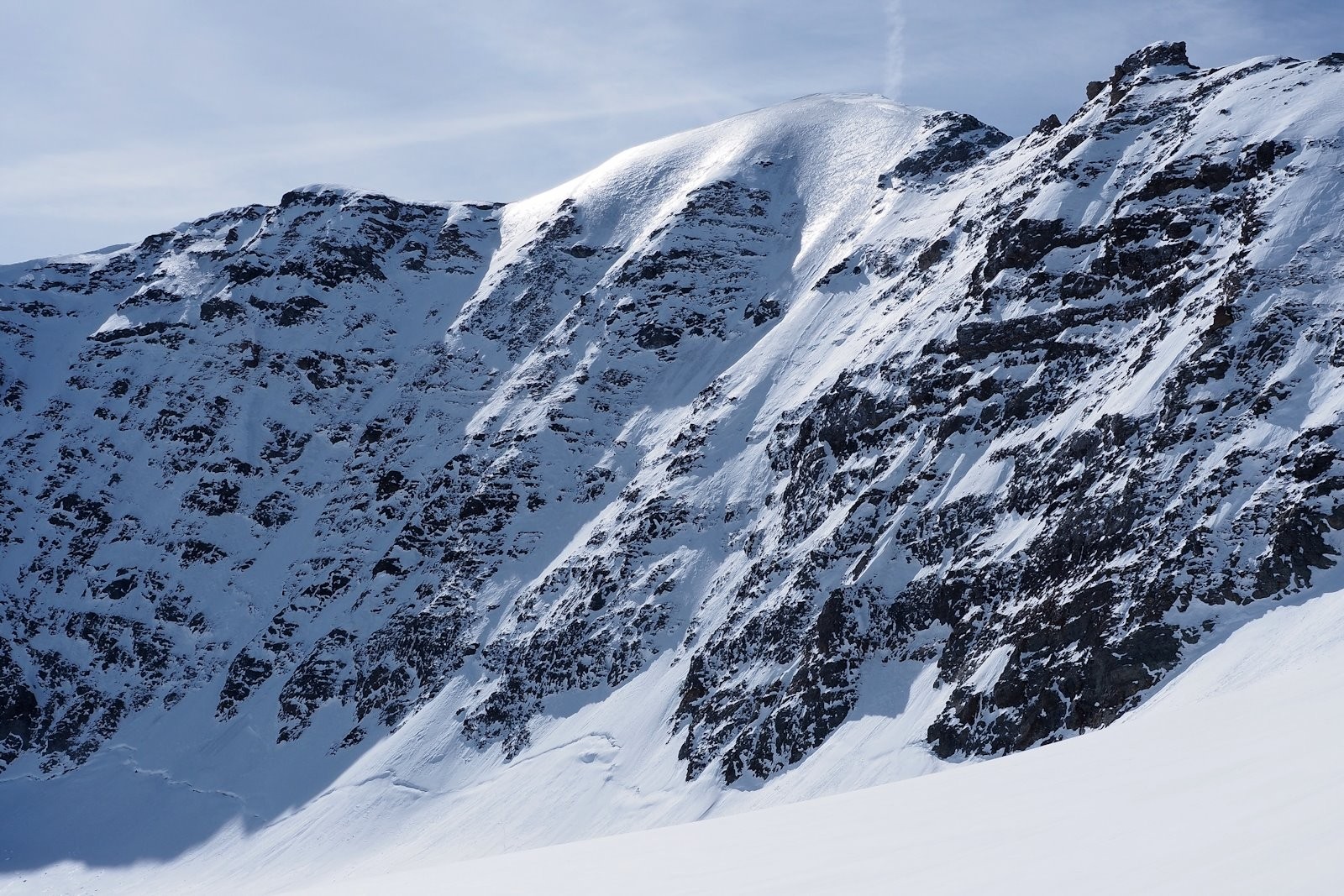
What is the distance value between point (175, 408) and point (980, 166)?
70.8m

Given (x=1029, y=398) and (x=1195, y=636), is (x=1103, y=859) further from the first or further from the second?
(x=1029, y=398)

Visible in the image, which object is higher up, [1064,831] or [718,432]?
[1064,831]

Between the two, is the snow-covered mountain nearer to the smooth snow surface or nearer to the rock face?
the rock face

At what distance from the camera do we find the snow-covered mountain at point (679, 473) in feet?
132

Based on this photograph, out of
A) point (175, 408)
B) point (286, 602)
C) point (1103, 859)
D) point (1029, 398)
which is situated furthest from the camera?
point (175, 408)

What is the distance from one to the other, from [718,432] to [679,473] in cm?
422

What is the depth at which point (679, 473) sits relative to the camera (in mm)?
67438

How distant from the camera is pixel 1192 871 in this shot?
6418 mm

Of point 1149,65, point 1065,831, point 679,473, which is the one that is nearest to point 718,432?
point 679,473

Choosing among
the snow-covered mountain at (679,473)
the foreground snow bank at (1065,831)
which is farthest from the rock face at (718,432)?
the foreground snow bank at (1065,831)

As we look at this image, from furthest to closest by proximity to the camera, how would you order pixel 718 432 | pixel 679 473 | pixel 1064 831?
pixel 718 432 → pixel 679 473 → pixel 1064 831

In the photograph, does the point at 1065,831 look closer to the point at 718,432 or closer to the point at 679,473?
the point at 679,473

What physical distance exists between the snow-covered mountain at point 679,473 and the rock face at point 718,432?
27cm

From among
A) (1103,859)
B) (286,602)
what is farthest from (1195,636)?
(286,602)
